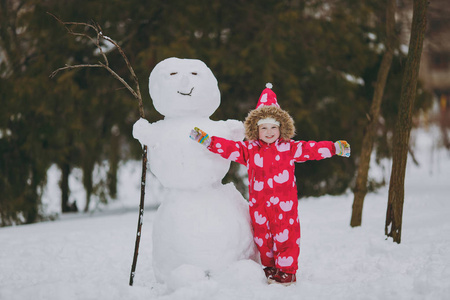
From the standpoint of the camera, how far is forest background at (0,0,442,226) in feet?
20.6

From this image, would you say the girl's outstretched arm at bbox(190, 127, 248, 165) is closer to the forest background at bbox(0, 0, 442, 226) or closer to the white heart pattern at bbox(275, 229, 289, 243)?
the white heart pattern at bbox(275, 229, 289, 243)

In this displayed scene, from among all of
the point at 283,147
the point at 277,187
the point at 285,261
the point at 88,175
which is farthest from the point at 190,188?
the point at 88,175

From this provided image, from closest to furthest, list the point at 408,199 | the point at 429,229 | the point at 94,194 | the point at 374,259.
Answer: the point at 374,259, the point at 429,229, the point at 408,199, the point at 94,194

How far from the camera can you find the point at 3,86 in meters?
6.14

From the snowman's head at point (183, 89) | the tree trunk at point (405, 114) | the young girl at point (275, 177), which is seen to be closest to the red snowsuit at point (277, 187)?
the young girl at point (275, 177)

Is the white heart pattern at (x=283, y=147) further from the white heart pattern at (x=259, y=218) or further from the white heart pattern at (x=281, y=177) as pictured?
the white heart pattern at (x=259, y=218)

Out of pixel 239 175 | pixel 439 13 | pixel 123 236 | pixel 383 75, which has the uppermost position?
pixel 439 13

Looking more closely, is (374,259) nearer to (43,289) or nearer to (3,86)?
(43,289)

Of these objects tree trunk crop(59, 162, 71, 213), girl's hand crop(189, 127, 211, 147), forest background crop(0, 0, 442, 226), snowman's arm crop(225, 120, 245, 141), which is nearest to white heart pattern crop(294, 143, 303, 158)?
snowman's arm crop(225, 120, 245, 141)

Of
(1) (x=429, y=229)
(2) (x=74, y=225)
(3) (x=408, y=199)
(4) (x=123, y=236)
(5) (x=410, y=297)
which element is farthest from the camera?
(3) (x=408, y=199)

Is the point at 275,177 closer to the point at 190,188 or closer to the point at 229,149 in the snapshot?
the point at 229,149

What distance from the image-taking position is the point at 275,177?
9.77 feet

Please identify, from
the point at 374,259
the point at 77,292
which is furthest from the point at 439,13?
the point at 77,292

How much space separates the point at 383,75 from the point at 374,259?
2016 mm
